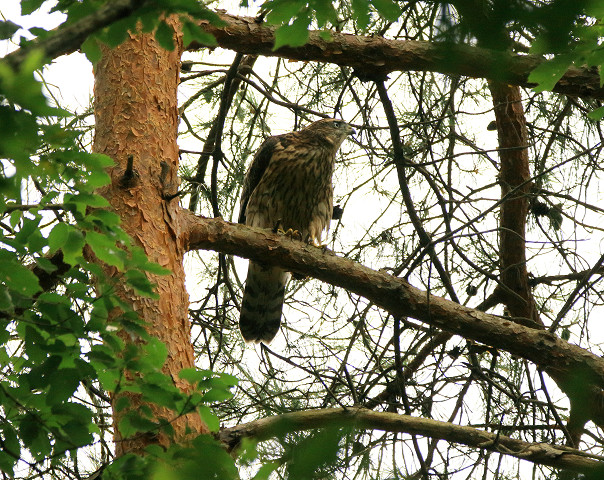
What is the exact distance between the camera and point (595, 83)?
4223 millimetres

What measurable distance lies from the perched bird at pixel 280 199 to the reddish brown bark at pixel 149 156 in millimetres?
1733

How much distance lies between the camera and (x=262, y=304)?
18.0 ft

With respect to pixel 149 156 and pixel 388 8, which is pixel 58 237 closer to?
pixel 388 8

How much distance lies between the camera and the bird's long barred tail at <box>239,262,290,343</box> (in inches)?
213

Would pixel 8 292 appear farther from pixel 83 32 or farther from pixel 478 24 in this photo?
pixel 478 24

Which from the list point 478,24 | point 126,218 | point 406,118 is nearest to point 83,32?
point 478,24

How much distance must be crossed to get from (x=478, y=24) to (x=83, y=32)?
0.64 metres

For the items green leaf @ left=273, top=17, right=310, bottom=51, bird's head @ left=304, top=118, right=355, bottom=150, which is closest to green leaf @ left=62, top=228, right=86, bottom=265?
green leaf @ left=273, top=17, right=310, bottom=51

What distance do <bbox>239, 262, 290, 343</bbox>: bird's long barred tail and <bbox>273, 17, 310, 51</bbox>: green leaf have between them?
3.42m

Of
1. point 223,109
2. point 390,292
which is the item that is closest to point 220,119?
point 223,109

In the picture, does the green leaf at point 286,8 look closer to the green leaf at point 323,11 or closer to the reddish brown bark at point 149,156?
the green leaf at point 323,11

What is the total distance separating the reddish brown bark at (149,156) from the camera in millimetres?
3164

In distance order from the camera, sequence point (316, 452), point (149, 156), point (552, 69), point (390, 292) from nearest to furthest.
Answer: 1. point (316, 452)
2. point (552, 69)
3. point (149, 156)
4. point (390, 292)

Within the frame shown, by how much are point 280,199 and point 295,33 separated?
3538 mm
